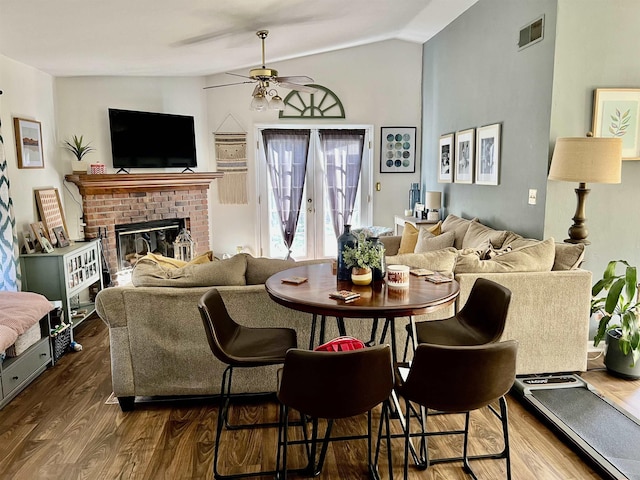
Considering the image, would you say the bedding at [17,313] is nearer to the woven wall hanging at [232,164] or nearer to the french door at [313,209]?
the woven wall hanging at [232,164]

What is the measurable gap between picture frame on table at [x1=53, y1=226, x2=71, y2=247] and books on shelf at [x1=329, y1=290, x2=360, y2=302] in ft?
10.6

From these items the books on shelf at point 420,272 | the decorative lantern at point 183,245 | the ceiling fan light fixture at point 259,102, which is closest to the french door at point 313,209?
the decorative lantern at point 183,245

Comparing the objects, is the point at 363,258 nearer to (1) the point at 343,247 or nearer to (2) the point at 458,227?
(1) the point at 343,247

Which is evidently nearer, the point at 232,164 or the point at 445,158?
the point at 445,158

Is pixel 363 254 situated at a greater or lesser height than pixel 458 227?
greater

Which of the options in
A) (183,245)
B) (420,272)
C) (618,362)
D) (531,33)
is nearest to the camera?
(420,272)

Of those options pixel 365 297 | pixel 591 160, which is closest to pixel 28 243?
pixel 365 297

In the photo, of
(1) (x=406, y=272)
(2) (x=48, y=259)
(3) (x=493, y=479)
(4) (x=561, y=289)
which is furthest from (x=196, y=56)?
(3) (x=493, y=479)

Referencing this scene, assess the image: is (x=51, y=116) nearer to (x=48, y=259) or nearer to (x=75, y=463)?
(x=48, y=259)

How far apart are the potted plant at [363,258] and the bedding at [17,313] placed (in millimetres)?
Answer: 2064

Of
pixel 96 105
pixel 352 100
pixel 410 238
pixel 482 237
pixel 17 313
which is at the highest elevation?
pixel 352 100

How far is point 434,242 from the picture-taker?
440 cm

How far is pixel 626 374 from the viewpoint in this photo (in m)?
3.20

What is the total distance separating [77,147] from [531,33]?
14.4 feet
